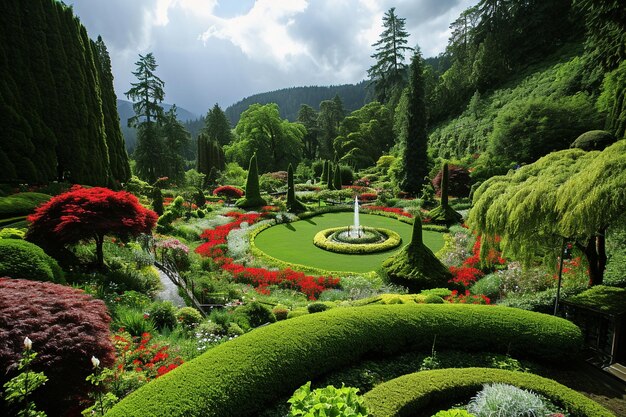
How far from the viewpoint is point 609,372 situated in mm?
7098

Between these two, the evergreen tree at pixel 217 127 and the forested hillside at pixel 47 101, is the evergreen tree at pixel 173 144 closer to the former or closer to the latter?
the evergreen tree at pixel 217 127

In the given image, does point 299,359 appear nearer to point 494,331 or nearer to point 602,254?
point 494,331

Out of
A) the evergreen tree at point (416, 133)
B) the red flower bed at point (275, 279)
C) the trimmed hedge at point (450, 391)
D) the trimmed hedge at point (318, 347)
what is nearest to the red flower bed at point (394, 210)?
the evergreen tree at point (416, 133)

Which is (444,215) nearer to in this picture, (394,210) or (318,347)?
(394,210)

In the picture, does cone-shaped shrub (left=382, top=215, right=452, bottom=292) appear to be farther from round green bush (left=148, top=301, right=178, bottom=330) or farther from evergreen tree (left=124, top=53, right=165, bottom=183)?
evergreen tree (left=124, top=53, right=165, bottom=183)

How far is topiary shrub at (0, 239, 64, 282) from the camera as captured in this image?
24.5 feet

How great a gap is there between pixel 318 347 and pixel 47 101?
19.0 metres

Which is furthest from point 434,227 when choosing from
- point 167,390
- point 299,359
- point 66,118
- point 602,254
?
point 66,118

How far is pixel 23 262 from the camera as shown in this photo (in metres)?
7.77

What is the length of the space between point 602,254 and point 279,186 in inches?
1485

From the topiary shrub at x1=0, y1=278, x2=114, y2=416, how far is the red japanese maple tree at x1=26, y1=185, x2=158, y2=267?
16.3 ft

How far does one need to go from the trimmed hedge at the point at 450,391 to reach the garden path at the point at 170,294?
25.6 feet

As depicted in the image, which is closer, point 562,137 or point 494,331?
point 494,331

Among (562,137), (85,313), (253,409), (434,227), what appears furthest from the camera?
(562,137)
